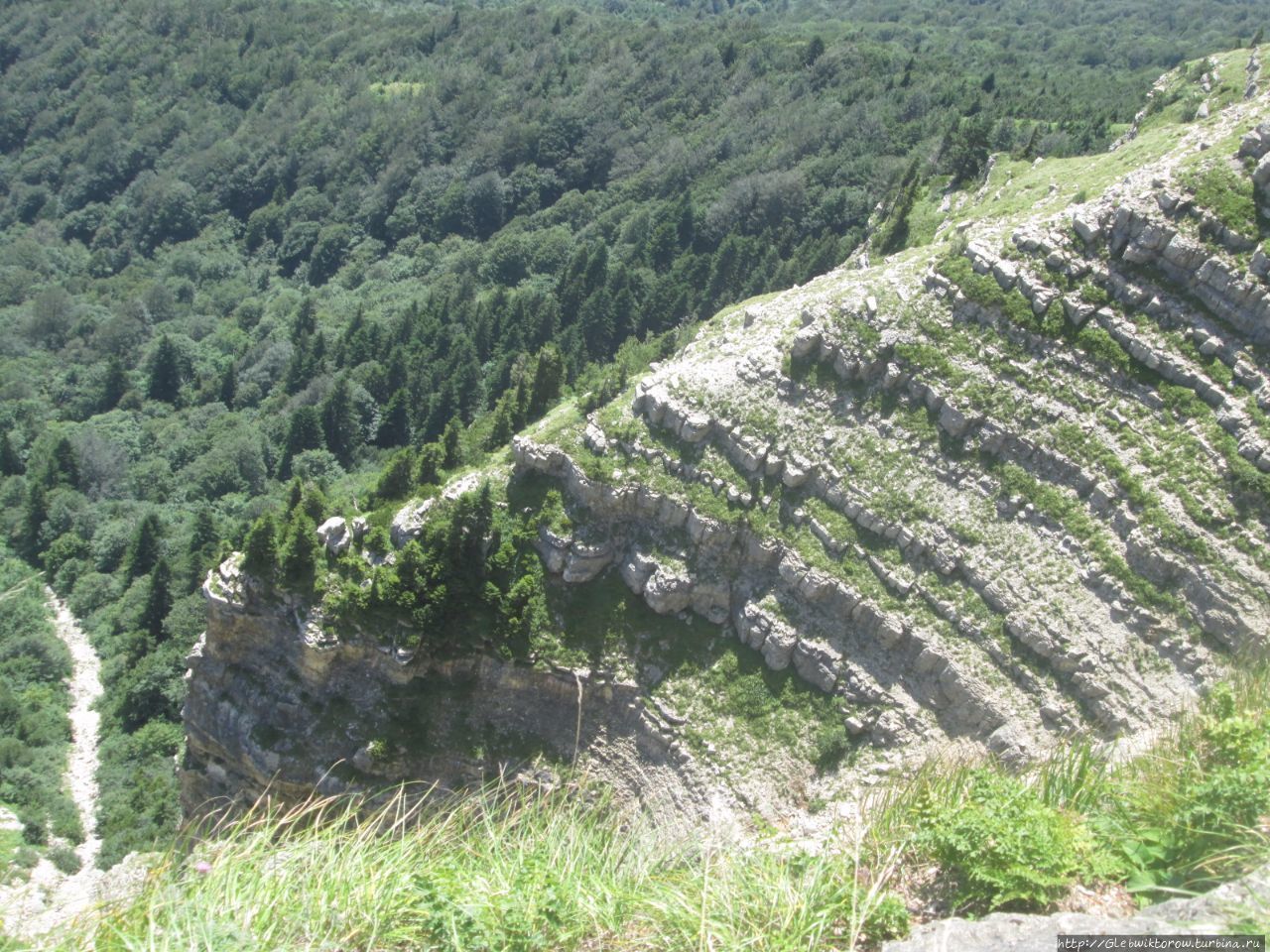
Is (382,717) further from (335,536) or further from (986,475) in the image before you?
(986,475)

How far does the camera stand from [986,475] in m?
37.2

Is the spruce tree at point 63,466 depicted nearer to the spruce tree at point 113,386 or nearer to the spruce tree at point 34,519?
the spruce tree at point 34,519

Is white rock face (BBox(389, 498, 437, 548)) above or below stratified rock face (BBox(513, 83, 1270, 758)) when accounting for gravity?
below

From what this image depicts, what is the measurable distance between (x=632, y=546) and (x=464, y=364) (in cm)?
5637

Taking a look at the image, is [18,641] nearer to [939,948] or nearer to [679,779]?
[679,779]

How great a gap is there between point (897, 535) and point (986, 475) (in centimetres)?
416

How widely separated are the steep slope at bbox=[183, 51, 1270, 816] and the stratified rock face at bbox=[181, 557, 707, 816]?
0.39ft

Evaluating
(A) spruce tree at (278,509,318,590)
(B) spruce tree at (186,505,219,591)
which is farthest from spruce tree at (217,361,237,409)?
(A) spruce tree at (278,509,318,590)

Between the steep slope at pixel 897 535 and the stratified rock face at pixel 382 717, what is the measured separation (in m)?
0.12

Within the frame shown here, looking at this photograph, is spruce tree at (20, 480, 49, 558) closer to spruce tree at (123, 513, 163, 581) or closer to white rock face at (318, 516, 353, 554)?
spruce tree at (123, 513, 163, 581)

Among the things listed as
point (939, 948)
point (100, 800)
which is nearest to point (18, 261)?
point (100, 800)

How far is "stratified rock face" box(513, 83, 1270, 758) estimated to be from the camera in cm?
3381

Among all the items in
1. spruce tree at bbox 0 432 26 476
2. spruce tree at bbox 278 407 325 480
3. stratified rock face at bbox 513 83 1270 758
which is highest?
stratified rock face at bbox 513 83 1270 758

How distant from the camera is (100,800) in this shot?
190ft
